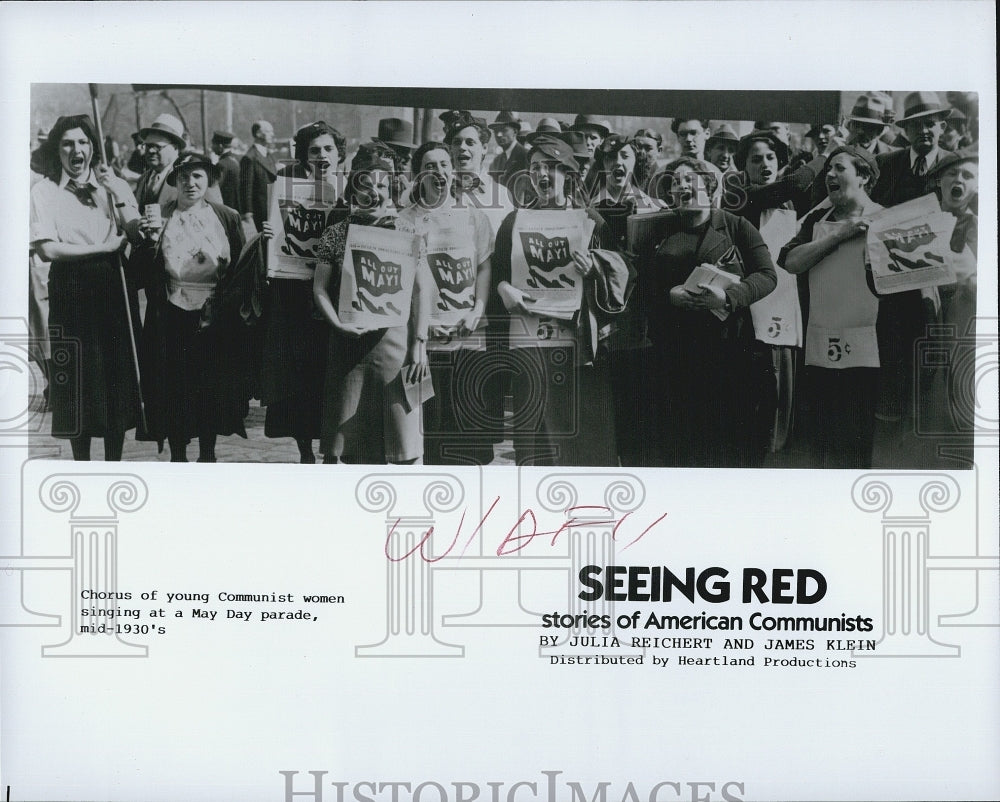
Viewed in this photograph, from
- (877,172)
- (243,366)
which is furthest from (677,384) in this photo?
(243,366)

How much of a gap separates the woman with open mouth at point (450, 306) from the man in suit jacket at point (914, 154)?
111cm

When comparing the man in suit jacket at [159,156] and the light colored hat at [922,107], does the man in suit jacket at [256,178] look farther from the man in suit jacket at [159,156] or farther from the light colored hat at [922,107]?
the light colored hat at [922,107]

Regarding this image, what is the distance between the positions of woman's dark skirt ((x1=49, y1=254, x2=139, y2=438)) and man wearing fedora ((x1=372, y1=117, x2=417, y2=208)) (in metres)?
0.81

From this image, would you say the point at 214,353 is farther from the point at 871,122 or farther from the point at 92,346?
the point at 871,122

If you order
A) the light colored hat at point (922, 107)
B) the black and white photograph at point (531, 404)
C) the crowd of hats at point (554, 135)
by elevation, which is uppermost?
the light colored hat at point (922, 107)

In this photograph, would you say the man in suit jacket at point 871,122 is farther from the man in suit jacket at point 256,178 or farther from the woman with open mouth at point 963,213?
the man in suit jacket at point 256,178

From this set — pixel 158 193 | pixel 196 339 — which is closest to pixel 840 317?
pixel 196 339

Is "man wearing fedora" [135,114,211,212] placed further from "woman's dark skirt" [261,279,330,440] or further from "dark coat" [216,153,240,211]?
"woman's dark skirt" [261,279,330,440]

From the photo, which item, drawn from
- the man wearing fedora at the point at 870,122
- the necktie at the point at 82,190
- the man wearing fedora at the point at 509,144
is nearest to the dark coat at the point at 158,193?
the necktie at the point at 82,190

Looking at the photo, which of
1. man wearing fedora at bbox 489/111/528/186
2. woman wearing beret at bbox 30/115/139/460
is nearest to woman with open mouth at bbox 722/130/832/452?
man wearing fedora at bbox 489/111/528/186

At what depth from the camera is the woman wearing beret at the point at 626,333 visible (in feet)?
7.64

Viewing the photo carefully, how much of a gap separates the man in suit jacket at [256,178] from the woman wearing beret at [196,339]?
4cm

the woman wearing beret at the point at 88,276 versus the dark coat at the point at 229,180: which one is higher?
the dark coat at the point at 229,180

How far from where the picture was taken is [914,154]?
2322 millimetres
